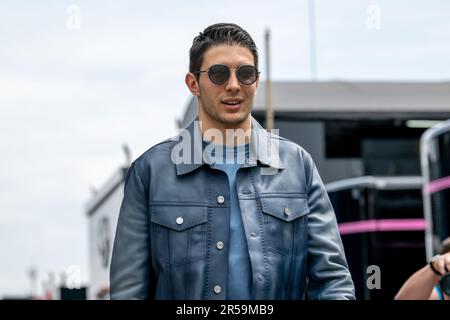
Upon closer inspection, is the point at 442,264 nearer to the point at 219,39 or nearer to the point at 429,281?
the point at 429,281

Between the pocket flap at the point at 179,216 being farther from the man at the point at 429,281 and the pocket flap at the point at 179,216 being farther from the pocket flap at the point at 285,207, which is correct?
the man at the point at 429,281

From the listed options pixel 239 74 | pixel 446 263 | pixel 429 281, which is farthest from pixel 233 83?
pixel 429 281

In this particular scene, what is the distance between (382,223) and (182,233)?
1060 cm

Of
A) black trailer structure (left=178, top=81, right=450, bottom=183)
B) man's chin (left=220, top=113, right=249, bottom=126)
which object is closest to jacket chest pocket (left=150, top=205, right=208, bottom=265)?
man's chin (left=220, top=113, right=249, bottom=126)

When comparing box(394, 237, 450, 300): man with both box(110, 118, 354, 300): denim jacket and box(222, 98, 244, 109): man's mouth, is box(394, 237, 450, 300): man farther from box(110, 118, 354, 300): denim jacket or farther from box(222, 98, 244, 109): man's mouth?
box(222, 98, 244, 109): man's mouth

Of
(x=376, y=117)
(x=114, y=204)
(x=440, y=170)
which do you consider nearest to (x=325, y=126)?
(x=376, y=117)

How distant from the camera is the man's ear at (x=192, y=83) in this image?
326 cm

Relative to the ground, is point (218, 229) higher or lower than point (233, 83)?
lower

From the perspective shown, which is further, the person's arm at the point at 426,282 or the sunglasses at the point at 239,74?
the person's arm at the point at 426,282

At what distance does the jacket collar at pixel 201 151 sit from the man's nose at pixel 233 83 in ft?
0.45

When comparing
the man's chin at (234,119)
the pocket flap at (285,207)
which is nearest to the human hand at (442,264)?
the pocket flap at (285,207)

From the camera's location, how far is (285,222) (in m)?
3.11

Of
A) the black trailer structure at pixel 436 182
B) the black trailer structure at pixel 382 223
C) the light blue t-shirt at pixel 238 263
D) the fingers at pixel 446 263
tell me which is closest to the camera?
the light blue t-shirt at pixel 238 263

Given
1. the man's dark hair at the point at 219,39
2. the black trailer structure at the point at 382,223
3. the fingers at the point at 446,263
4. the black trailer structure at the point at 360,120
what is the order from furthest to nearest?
the black trailer structure at the point at 382,223 < the black trailer structure at the point at 360,120 < the fingers at the point at 446,263 < the man's dark hair at the point at 219,39
